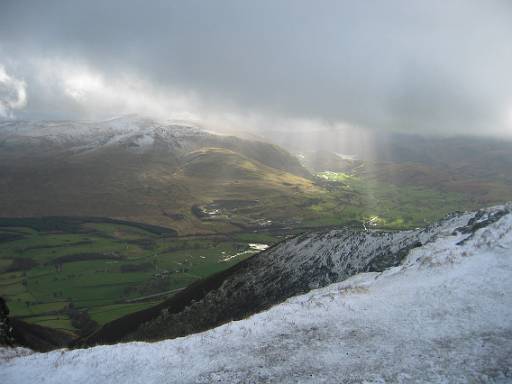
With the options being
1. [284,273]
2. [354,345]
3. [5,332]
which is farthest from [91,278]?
[354,345]

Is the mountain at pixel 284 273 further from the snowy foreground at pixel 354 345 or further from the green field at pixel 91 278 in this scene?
the green field at pixel 91 278

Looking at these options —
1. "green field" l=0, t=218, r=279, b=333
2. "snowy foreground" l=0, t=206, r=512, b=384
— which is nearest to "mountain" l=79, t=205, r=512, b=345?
"snowy foreground" l=0, t=206, r=512, b=384

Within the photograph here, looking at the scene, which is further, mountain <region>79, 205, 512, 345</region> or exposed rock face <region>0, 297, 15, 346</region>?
mountain <region>79, 205, 512, 345</region>

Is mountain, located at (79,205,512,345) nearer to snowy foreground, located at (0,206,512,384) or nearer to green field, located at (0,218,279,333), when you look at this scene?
snowy foreground, located at (0,206,512,384)

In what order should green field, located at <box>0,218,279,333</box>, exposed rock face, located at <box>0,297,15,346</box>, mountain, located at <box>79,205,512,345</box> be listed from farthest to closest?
green field, located at <box>0,218,279,333</box> < mountain, located at <box>79,205,512,345</box> < exposed rock face, located at <box>0,297,15,346</box>

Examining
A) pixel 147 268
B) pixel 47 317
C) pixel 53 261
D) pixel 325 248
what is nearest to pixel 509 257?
pixel 325 248
